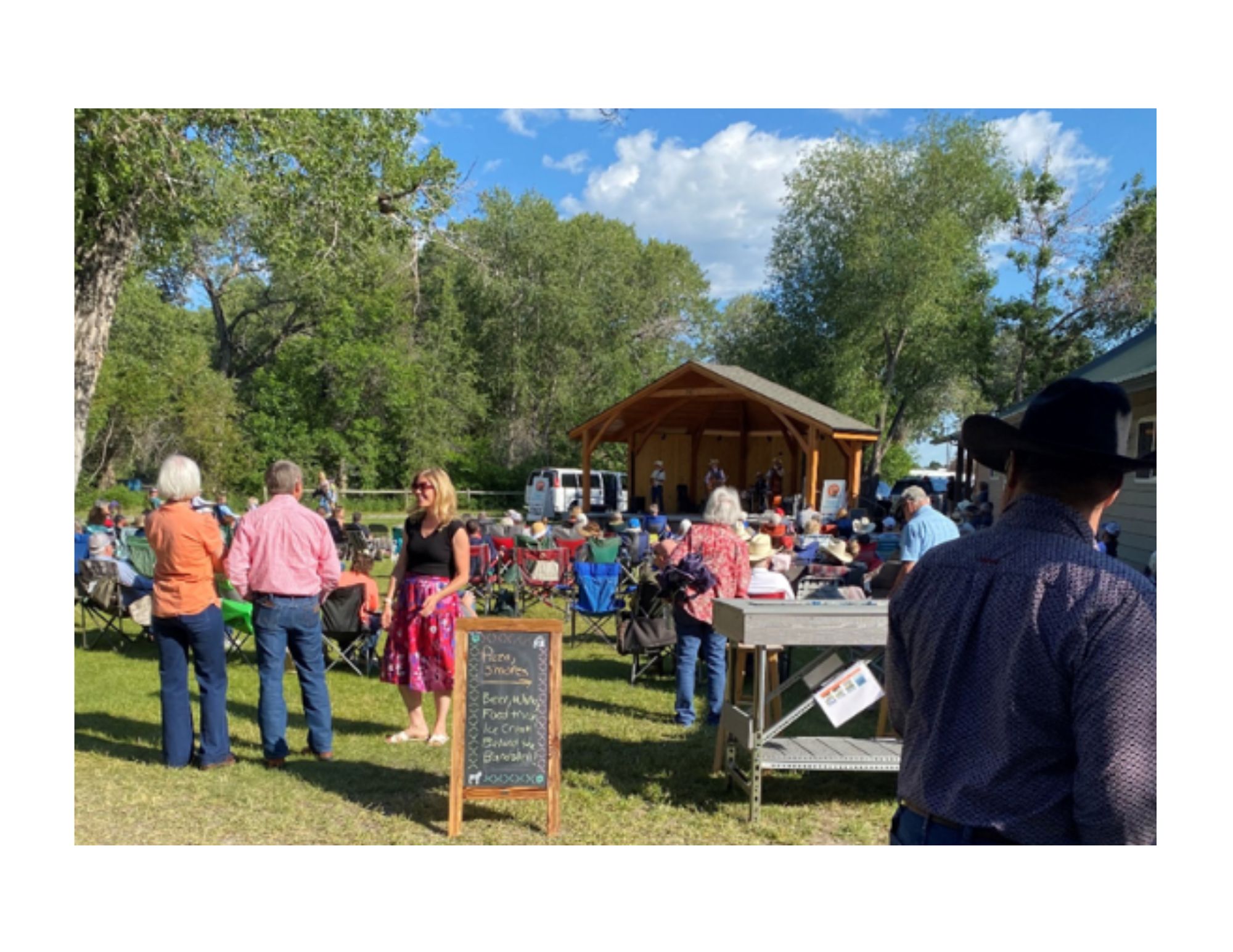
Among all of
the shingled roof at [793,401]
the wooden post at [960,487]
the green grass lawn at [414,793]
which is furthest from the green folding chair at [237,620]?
the wooden post at [960,487]

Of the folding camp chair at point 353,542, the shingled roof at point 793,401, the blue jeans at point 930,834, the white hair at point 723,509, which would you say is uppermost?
the shingled roof at point 793,401

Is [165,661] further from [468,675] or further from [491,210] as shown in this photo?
[491,210]

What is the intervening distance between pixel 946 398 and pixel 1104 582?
35.9 meters

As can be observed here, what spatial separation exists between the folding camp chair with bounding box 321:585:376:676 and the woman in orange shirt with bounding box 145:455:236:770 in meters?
1.82

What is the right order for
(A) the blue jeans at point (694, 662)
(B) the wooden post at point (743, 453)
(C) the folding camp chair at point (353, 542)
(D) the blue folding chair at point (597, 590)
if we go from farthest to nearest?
(B) the wooden post at point (743, 453) → (C) the folding camp chair at point (353, 542) → (D) the blue folding chair at point (597, 590) → (A) the blue jeans at point (694, 662)

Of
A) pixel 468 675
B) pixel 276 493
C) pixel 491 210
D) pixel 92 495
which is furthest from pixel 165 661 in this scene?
pixel 491 210

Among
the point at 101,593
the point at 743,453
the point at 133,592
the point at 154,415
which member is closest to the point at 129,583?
the point at 133,592

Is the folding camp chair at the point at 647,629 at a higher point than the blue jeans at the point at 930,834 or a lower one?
lower

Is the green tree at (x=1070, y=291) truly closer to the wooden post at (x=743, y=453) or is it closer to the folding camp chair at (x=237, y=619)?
the wooden post at (x=743, y=453)

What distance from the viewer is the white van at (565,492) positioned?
25.5 m

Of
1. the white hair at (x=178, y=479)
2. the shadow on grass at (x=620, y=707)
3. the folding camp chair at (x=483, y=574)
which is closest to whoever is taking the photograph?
the white hair at (x=178, y=479)

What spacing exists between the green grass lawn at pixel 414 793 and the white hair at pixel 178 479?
1.36m

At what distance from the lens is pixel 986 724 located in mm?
1633

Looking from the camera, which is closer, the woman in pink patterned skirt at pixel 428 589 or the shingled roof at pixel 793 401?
the woman in pink patterned skirt at pixel 428 589
